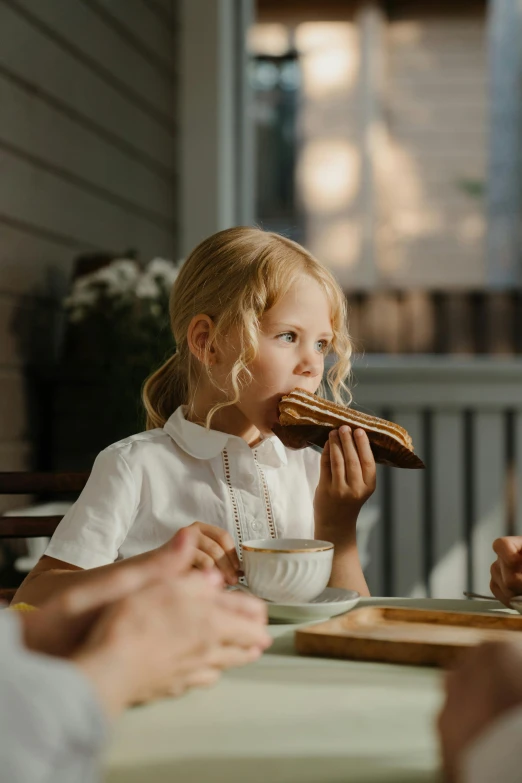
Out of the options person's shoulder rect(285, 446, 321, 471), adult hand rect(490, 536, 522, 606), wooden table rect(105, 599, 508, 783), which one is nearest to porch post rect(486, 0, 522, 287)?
person's shoulder rect(285, 446, 321, 471)

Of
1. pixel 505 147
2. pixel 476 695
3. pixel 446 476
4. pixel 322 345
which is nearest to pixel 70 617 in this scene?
pixel 476 695

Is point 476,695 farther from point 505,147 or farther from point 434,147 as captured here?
point 434,147

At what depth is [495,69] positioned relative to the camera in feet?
16.6

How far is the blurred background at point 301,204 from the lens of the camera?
2227 mm

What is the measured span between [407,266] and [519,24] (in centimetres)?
144

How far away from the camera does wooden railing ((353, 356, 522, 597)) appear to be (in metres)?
2.83

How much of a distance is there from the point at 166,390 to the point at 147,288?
793 millimetres

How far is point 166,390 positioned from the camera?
1.49m

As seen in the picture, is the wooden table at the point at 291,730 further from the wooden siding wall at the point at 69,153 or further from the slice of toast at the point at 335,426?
the wooden siding wall at the point at 69,153

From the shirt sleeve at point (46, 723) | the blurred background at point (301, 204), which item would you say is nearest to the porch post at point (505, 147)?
the blurred background at point (301, 204)

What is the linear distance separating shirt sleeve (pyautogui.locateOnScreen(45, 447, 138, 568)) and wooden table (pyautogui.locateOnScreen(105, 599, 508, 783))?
0.48m

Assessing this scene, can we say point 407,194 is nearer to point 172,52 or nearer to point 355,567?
point 172,52

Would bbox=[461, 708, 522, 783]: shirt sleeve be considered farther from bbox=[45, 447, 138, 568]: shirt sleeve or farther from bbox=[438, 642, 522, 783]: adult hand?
bbox=[45, 447, 138, 568]: shirt sleeve

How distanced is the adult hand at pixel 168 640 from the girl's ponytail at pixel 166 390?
0.88 m
